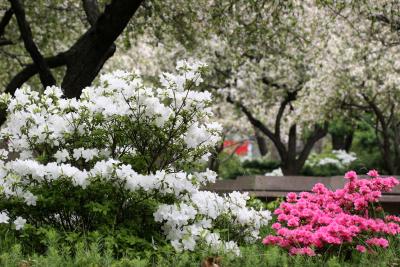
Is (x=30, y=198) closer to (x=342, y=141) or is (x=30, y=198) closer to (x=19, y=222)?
(x=19, y=222)

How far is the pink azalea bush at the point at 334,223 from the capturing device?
6059 millimetres

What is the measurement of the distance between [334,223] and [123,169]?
6.29ft

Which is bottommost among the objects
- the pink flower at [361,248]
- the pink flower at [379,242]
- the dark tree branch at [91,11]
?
the pink flower at [361,248]

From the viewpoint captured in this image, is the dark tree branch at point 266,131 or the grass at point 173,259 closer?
the grass at point 173,259

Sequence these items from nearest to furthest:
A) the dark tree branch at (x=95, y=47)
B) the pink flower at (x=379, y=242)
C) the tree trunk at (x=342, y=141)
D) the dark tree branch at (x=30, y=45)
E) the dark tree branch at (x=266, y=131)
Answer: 1. the pink flower at (x=379, y=242)
2. the dark tree branch at (x=95, y=47)
3. the dark tree branch at (x=30, y=45)
4. the dark tree branch at (x=266, y=131)
5. the tree trunk at (x=342, y=141)

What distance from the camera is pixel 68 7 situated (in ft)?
49.5

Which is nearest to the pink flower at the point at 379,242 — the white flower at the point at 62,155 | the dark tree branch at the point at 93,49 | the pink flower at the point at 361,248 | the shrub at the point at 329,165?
the pink flower at the point at 361,248

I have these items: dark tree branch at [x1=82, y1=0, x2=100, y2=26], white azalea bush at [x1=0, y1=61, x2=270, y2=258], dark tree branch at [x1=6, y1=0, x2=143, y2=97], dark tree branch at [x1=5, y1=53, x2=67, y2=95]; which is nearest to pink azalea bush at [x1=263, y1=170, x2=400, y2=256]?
white azalea bush at [x1=0, y1=61, x2=270, y2=258]

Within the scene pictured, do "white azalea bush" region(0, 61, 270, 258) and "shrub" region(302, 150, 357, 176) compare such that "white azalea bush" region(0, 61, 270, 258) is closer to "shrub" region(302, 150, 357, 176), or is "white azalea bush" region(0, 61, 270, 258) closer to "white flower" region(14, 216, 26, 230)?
"white flower" region(14, 216, 26, 230)

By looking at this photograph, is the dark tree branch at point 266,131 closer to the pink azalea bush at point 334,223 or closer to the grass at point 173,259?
the pink azalea bush at point 334,223

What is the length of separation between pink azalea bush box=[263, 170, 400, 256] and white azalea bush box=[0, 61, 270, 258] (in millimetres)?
398

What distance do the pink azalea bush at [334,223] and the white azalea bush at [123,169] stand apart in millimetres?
398

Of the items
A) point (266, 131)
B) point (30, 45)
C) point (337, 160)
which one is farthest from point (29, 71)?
point (337, 160)

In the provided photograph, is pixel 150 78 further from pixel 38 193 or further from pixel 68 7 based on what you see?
pixel 38 193
